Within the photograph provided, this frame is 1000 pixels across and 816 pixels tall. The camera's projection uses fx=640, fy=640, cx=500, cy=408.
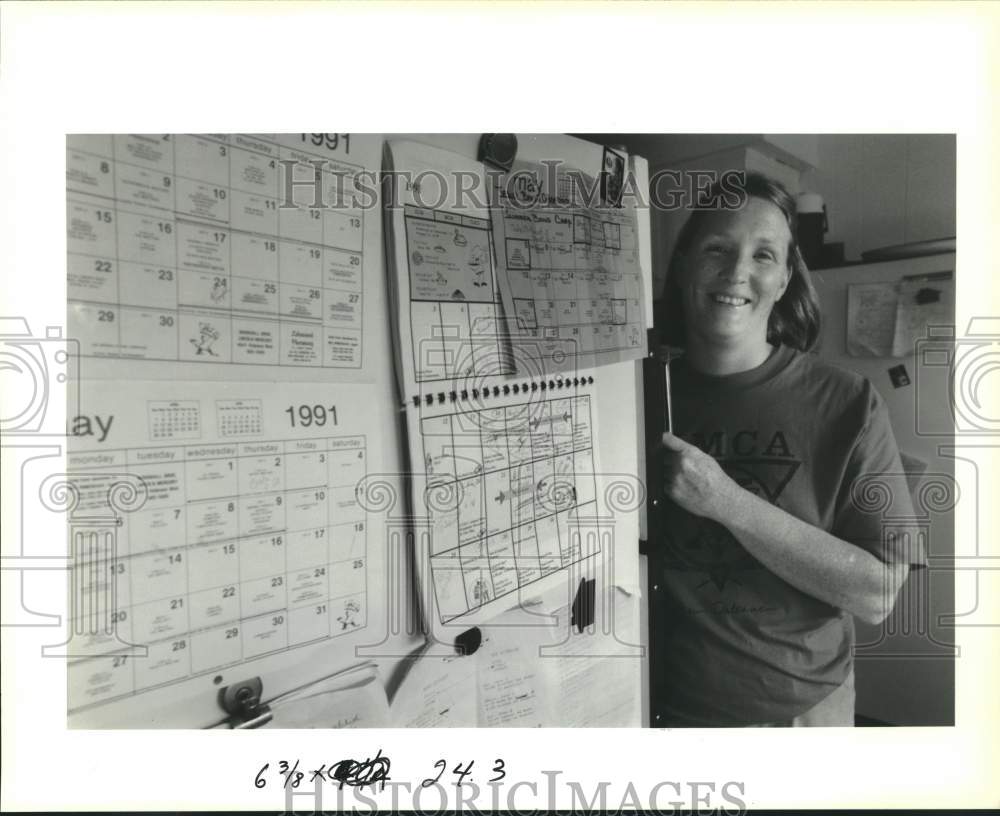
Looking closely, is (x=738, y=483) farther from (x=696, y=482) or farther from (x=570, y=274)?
(x=570, y=274)

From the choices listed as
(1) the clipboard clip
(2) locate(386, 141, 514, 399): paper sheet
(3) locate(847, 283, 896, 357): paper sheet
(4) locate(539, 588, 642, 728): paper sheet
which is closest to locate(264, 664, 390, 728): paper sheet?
(1) the clipboard clip

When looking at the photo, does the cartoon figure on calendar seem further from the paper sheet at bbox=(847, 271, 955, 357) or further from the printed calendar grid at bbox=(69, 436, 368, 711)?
the paper sheet at bbox=(847, 271, 955, 357)

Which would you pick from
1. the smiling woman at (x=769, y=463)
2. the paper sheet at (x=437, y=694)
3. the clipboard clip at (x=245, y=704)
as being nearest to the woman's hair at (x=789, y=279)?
the smiling woman at (x=769, y=463)

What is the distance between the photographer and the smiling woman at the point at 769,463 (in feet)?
2.29

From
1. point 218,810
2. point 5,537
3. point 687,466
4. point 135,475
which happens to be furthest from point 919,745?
point 5,537

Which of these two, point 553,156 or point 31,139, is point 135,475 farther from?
point 553,156

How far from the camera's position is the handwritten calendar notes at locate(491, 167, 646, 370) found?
683 mm

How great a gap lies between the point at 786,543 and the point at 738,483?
9 centimetres

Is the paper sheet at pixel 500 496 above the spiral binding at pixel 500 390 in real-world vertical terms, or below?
below

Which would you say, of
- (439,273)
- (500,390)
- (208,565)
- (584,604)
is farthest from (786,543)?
(208,565)

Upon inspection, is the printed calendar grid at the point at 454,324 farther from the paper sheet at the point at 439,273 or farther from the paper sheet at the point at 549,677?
the paper sheet at the point at 549,677

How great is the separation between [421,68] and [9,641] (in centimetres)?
70

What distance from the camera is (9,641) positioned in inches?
24.3

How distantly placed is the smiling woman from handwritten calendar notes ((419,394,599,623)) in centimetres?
10
